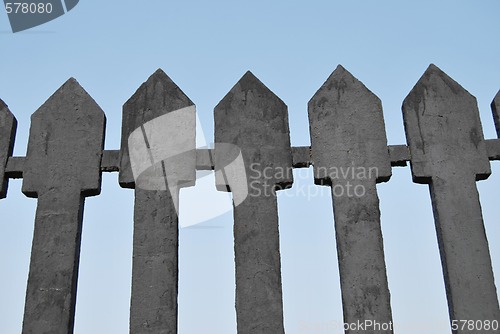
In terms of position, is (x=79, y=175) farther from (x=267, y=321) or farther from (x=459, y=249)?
(x=459, y=249)

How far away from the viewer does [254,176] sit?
4.21 m

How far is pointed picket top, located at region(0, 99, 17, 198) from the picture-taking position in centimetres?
425

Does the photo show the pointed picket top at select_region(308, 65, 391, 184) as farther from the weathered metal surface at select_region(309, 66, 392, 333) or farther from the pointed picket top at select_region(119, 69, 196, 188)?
the pointed picket top at select_region(119, 69, 196, 188)

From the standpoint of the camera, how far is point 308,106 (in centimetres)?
444

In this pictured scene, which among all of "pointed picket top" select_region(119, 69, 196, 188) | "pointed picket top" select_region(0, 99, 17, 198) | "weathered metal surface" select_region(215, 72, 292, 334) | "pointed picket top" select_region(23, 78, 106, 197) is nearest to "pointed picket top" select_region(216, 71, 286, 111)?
"weathered metal surface" select_region(215, 72, 292, 334)

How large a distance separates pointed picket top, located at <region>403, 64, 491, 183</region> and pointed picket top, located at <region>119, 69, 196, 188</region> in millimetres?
1715

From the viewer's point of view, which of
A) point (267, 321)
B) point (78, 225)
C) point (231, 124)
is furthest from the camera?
point (231, 124)

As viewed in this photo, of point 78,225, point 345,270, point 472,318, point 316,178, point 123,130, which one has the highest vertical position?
point 123,130

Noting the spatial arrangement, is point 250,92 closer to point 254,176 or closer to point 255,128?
point 255,128

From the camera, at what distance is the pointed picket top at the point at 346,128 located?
423 cm

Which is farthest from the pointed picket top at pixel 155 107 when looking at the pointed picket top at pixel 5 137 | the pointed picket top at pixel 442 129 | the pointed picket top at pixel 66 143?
the pointed picket top at pixel 442 129

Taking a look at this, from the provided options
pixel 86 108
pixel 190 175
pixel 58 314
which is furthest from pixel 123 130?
pixel 58 314

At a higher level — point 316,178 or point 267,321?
point 316,178

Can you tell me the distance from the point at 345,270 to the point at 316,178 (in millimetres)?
706
